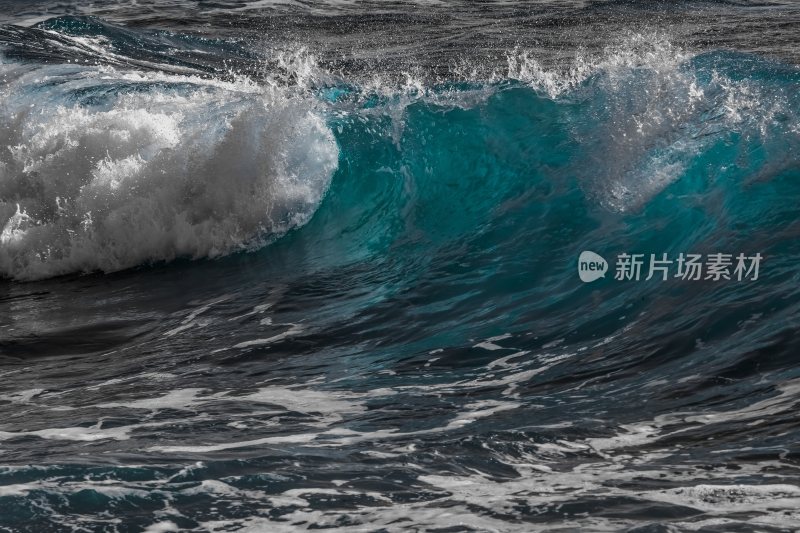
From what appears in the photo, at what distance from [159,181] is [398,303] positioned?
9.66 ft

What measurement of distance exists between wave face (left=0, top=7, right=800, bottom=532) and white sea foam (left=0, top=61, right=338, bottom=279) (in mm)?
24

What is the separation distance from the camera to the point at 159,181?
344 inches

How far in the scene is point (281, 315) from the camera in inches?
261

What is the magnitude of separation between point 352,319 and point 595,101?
3406 mm

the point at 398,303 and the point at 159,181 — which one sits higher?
the point at 159,181

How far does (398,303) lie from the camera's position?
22.0 feet

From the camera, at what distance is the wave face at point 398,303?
3.77m

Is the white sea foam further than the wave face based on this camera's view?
Yes

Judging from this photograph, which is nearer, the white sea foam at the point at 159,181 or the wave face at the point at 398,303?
the wave face at the point at 398,303

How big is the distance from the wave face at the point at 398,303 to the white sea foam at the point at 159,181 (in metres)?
0.02

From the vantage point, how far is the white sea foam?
8477 millimetres

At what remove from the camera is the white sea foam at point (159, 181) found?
848 centimetres

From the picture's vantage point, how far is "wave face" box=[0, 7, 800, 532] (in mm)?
3773

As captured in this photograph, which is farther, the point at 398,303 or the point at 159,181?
the point at 159,181
